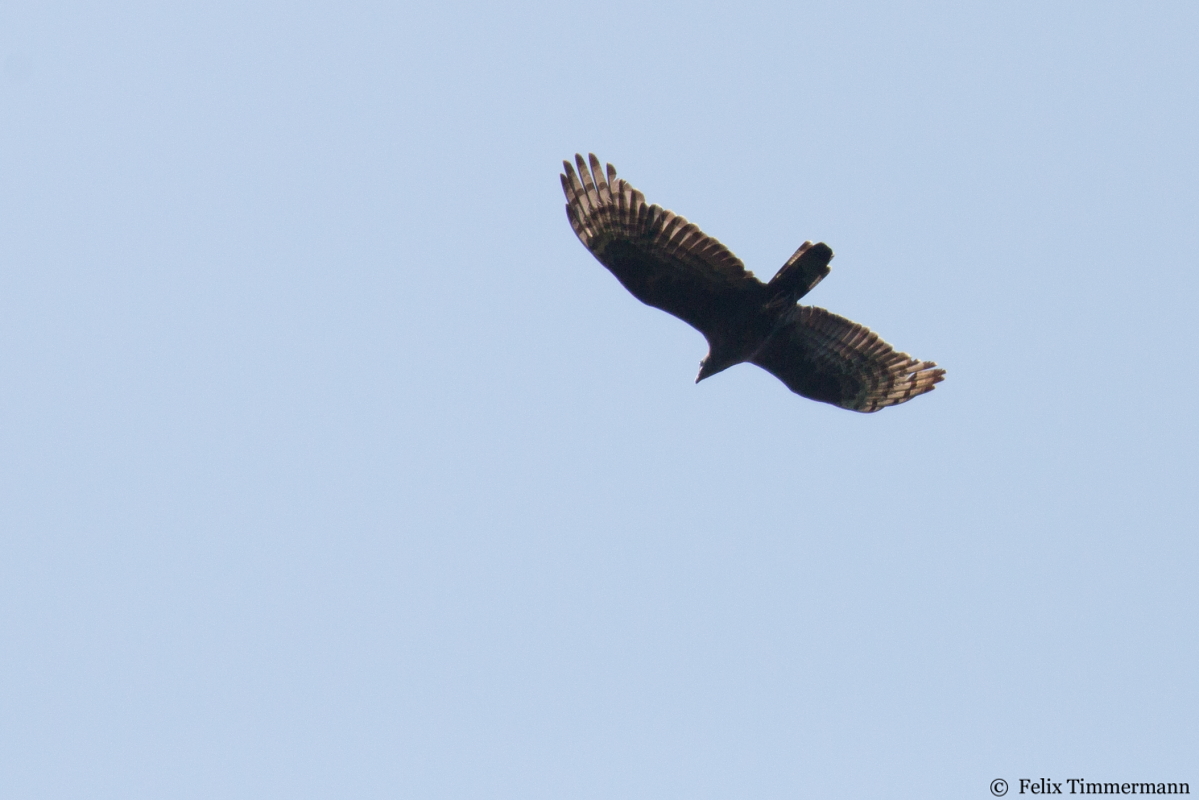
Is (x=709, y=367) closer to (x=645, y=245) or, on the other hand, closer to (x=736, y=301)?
(x=736, y=301)

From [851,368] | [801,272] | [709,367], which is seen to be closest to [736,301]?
[801,272]

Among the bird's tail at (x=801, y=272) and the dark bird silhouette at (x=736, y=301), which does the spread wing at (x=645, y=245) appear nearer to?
the dark bird silhouette at (x=736, y=301)

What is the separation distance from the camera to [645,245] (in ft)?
45.5

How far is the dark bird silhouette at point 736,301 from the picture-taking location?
1377 cm

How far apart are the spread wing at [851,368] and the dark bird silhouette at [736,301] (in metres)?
0.01

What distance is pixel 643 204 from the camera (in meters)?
13.7

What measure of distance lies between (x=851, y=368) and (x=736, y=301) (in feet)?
6.16

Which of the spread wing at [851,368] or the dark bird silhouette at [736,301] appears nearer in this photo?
the dark bird silhouette at [736,301]

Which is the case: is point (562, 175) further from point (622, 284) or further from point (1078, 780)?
point (1078, 780)

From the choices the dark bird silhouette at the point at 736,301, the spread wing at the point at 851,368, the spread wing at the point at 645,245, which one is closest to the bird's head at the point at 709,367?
the dark bird silhouette at the point at 736,301

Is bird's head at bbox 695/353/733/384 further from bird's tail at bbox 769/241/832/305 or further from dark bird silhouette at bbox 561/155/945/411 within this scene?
bird's tail at bbox 769/241/832/305

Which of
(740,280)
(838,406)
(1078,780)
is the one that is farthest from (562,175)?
(1078,780)

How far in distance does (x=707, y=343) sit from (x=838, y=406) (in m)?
1.79

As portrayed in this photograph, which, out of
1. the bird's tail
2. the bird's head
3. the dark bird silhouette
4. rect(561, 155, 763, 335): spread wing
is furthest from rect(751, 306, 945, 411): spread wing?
rect(561, 155, 763, 335): spread wing
